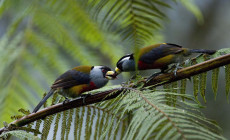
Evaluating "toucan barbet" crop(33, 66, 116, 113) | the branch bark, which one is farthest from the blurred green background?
the branch bark

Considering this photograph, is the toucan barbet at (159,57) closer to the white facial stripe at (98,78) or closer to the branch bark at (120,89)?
the white facial stripe at (98,78)

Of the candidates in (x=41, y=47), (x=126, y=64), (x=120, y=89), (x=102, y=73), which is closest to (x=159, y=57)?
(x=126, y=64)

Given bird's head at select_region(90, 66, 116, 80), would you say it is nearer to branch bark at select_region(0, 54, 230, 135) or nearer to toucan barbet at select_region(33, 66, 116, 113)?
toucan barbet at select_region(33, 66, 116, 113)

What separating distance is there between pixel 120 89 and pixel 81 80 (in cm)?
161

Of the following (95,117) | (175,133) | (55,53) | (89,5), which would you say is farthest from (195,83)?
(55,53)

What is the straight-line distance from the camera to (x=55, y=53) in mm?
2363

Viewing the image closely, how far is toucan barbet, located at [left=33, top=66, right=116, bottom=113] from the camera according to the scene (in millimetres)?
2787

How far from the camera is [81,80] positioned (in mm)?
2959

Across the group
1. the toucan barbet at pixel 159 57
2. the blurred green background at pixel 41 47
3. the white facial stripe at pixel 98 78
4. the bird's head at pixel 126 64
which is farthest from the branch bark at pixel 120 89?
the white facial stripe at pixel 98 78

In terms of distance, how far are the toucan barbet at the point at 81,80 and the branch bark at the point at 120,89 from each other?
1.14 meters

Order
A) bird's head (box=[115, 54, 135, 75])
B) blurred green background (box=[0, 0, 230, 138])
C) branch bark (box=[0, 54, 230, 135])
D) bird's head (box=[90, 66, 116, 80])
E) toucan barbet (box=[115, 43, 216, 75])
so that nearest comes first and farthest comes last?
branch bark (box=[0, 54, 230, 135]), blurred green background (box=[0, 0, 230, 138]), toucan barbet (box=[115, 43, 216, 75]), bird's head (box=[115, 54, 135, 75]), bird's head (box=[90, 66, 116, 80])

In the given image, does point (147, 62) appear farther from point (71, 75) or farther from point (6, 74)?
point (6, 74)

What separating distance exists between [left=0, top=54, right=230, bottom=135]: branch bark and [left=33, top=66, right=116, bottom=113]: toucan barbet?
1143mm

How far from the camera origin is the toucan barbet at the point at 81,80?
2.79 m
